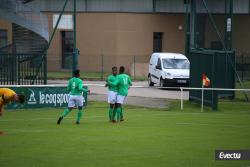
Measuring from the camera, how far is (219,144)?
17.5 m

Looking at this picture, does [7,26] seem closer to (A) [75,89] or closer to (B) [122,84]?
(B) [122,84]

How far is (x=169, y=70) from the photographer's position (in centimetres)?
3953

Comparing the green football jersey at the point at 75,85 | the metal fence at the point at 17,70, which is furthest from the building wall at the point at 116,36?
the green football jersey at the point at 75,85

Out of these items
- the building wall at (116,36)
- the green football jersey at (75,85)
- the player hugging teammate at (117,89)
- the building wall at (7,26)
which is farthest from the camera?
the building wall at (7,26)

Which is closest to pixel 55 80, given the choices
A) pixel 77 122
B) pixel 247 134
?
pixel 77 122

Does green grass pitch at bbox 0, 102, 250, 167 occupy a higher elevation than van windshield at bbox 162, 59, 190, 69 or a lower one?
lower

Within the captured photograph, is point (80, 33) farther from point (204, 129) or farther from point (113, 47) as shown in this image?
point (204, 129)

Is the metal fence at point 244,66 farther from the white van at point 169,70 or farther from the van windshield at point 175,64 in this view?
the white van at point 169,70

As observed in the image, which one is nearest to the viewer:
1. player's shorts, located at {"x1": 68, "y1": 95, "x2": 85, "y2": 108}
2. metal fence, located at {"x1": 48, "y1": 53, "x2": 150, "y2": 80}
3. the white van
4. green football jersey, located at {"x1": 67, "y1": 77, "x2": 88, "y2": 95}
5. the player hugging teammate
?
green football jersey, located at {"x1": 67, "y1": 77, "x2": 88, "y2": 95}

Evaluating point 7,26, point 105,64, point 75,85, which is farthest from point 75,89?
point 7,26

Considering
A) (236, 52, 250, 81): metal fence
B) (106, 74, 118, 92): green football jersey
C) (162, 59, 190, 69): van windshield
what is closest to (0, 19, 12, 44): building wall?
(162, 59, 190, 69): van windshield

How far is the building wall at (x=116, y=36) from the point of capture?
53031mm

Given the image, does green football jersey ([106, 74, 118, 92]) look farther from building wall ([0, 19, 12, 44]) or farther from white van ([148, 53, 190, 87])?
building wall ([0, 19, 12, 44])

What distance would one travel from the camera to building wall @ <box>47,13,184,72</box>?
53.0 meters
